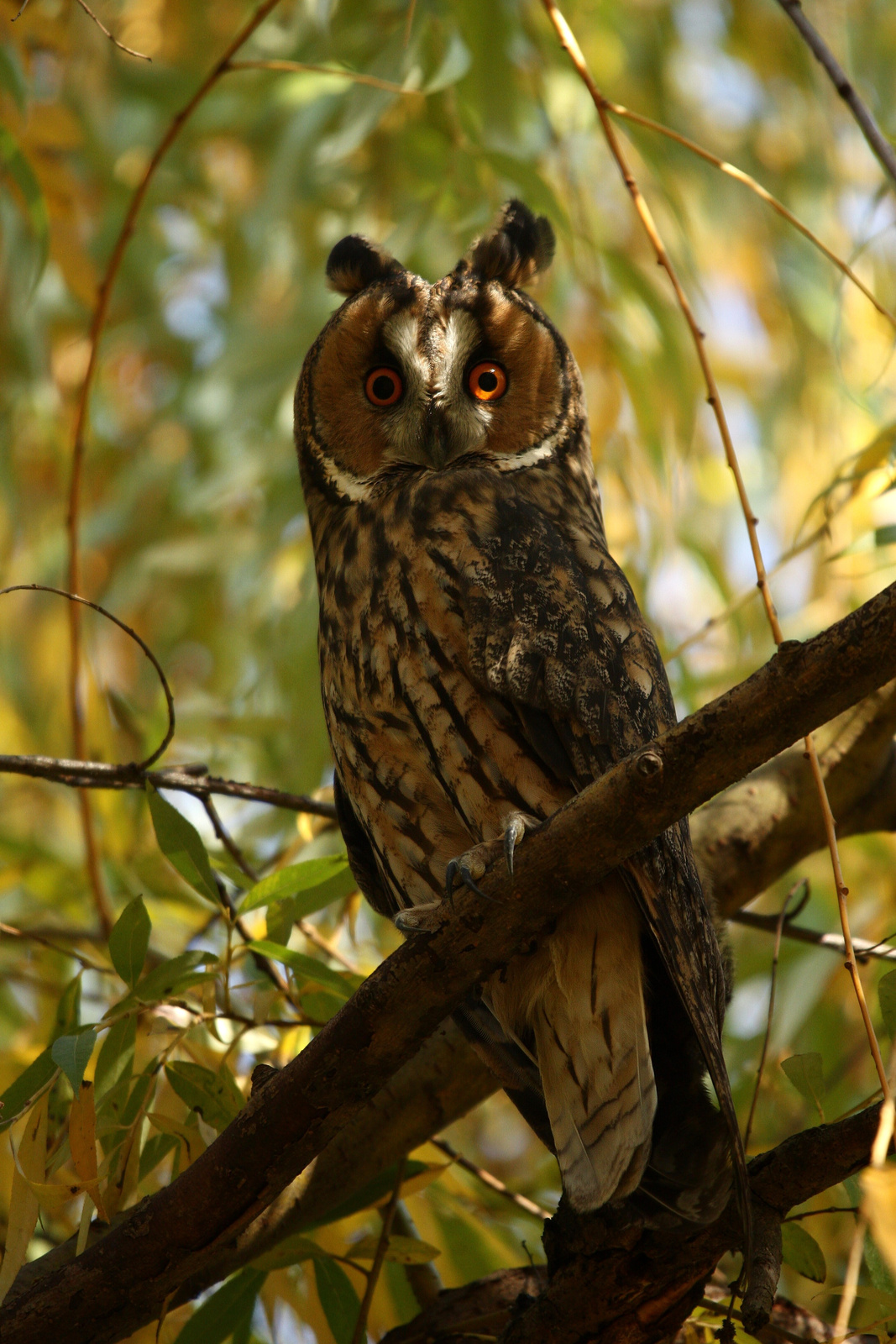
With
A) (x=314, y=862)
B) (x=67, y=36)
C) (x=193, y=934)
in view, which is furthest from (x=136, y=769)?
(x=67, y=36)

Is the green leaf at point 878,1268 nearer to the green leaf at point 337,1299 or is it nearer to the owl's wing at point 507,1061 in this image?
the owl's wing at point 507,1061

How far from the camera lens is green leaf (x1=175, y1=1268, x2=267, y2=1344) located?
153 cm

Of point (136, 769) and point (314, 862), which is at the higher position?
point (136, 769)

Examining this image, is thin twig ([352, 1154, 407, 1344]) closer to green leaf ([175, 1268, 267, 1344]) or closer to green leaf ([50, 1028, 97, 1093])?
green leaf ([175, 1268, 267, 1344])

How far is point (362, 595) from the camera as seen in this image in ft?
5.82

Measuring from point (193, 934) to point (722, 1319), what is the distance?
96 cm

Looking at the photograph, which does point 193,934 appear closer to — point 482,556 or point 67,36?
point 482,556

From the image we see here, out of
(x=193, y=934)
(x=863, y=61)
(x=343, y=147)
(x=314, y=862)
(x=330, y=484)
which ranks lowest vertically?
(x=314, y=862)

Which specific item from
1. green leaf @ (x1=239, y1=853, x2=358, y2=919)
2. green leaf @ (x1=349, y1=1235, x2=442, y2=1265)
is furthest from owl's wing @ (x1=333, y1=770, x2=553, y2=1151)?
green leaf @ (x1=349, y1=1235, x2=442, y2=1265)

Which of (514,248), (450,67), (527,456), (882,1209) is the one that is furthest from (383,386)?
(882,1209)

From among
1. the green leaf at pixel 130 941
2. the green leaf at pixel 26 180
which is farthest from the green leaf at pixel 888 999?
the green leaf at pixel 26 180

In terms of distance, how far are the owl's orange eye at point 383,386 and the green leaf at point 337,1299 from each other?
1255 mm

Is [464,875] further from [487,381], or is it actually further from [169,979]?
[487,381]

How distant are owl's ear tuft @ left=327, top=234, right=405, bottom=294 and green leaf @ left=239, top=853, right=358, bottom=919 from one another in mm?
1069
